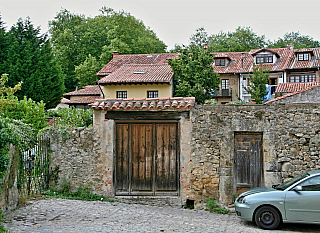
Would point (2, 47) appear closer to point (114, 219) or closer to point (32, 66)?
point (32, 66)

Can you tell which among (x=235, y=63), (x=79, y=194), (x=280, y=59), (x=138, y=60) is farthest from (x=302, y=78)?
(x=79, y=194)

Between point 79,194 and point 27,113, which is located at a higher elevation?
point 27,113

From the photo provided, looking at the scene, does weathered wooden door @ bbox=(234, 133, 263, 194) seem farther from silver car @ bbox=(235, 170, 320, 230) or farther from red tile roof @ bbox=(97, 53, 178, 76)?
red tile roof @ bbox=(97, 53, 178, 76)

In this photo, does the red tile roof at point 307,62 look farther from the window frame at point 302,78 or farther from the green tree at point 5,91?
the green tree at point 5,91

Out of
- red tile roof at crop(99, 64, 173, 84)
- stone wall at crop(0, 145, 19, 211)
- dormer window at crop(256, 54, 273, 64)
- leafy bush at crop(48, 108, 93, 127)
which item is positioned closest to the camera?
stone wall at crop(0, 145, 19, 211)

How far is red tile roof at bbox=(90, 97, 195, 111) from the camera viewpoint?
10.1 m

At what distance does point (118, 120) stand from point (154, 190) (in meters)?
2.59

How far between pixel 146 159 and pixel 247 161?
327 centimetres

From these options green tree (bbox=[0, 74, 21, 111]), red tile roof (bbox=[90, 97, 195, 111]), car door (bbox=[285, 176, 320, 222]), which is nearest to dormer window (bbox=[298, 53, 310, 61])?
red tile roof (bbox=[90, 97, 195, 111])

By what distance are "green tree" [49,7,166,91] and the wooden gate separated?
33.2 metres

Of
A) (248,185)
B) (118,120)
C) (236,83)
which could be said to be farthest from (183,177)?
(236,83)

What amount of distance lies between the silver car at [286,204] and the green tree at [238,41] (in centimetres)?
4205

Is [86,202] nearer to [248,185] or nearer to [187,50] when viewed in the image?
[248,185]

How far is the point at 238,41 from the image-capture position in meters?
51.3
